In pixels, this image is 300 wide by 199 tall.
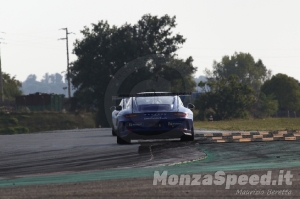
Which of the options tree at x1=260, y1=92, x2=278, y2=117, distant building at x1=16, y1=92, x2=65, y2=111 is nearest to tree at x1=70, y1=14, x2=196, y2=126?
distant building at x1=16, y1=92, x2=65, y2=111

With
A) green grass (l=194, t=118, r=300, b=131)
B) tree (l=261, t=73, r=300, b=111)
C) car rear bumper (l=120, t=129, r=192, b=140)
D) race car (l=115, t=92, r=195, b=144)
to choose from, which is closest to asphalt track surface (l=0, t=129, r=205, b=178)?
car rear bumper (l=120, t=129, r=192, b=140)

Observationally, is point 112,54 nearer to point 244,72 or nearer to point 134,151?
point 134,151

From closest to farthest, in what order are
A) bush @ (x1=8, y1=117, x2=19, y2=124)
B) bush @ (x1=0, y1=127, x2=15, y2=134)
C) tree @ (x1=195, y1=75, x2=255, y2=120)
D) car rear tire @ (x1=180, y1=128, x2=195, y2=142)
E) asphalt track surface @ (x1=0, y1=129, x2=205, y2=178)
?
asphalt track surface @ (x1=0, y1=129, x2=205, y2=178) < car rear tire @ (x1=180, y1=128, x2=195, y2=142) < bush @ (x1=0, y1=127, x2=15, y2=134) < tree @ (x1=195, y1=75, x2=255, y2=120) < bush @ (x1=8, y1=117, x2=19, y2=124)

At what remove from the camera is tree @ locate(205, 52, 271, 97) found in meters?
168

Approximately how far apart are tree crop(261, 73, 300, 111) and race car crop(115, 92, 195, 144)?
104 metres

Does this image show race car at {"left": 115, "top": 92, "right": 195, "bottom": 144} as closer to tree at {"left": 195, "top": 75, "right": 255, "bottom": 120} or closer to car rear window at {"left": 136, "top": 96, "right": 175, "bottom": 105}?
car rear window at {"left": 136, "top": 96, "right": 175, "bottom": 105}

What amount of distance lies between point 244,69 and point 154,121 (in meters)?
153

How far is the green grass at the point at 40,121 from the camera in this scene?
79.4m

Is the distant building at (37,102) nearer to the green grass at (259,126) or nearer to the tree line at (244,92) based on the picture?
the tree line at (244,92)

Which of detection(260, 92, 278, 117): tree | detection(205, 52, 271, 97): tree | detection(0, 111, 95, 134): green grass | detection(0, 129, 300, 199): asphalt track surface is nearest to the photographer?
detection(0, 129, 300, 199): asphalt track surface

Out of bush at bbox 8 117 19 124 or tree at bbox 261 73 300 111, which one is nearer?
bush at bbox 8 117 19 124

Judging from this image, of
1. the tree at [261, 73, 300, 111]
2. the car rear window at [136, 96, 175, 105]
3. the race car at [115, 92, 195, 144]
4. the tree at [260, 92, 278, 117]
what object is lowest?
the race car at [115, 92, 195, 144]

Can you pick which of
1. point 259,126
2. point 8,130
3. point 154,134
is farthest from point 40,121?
point 154,134

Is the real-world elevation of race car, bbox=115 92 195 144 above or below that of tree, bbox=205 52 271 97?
below
